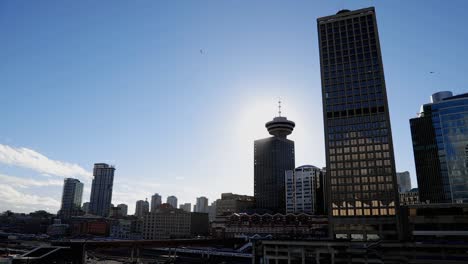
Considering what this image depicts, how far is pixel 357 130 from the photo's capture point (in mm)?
147625

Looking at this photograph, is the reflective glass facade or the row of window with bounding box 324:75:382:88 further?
the reflective glass facade

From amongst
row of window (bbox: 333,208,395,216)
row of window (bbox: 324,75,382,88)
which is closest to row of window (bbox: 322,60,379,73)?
row of window (bbox: 324,75,382,88)

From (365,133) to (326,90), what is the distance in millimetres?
25412

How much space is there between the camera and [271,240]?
420ft

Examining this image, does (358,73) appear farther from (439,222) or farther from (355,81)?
(439,222)

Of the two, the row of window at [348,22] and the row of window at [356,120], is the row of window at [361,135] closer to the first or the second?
the row of window at [356,120]

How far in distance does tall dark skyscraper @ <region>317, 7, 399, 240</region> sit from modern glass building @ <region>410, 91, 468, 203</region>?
45824mm

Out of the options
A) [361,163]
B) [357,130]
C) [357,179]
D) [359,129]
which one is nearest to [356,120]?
[359,129]

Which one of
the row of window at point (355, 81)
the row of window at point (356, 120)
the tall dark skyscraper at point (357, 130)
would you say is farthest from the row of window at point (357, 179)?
the row of window at point (355, 81)

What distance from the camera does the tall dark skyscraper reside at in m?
137

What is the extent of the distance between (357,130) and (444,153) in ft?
181

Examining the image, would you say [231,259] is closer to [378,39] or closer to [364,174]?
[364,174]

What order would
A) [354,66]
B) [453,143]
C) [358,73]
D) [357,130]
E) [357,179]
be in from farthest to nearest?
[453,143] < [354,66] < [358,73] < [357,130] < [357,179]

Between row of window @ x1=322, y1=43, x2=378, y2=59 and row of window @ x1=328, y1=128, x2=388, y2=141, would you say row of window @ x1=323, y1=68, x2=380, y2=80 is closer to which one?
row of window @ x1=322, y1=43, x2=378, y2=59
